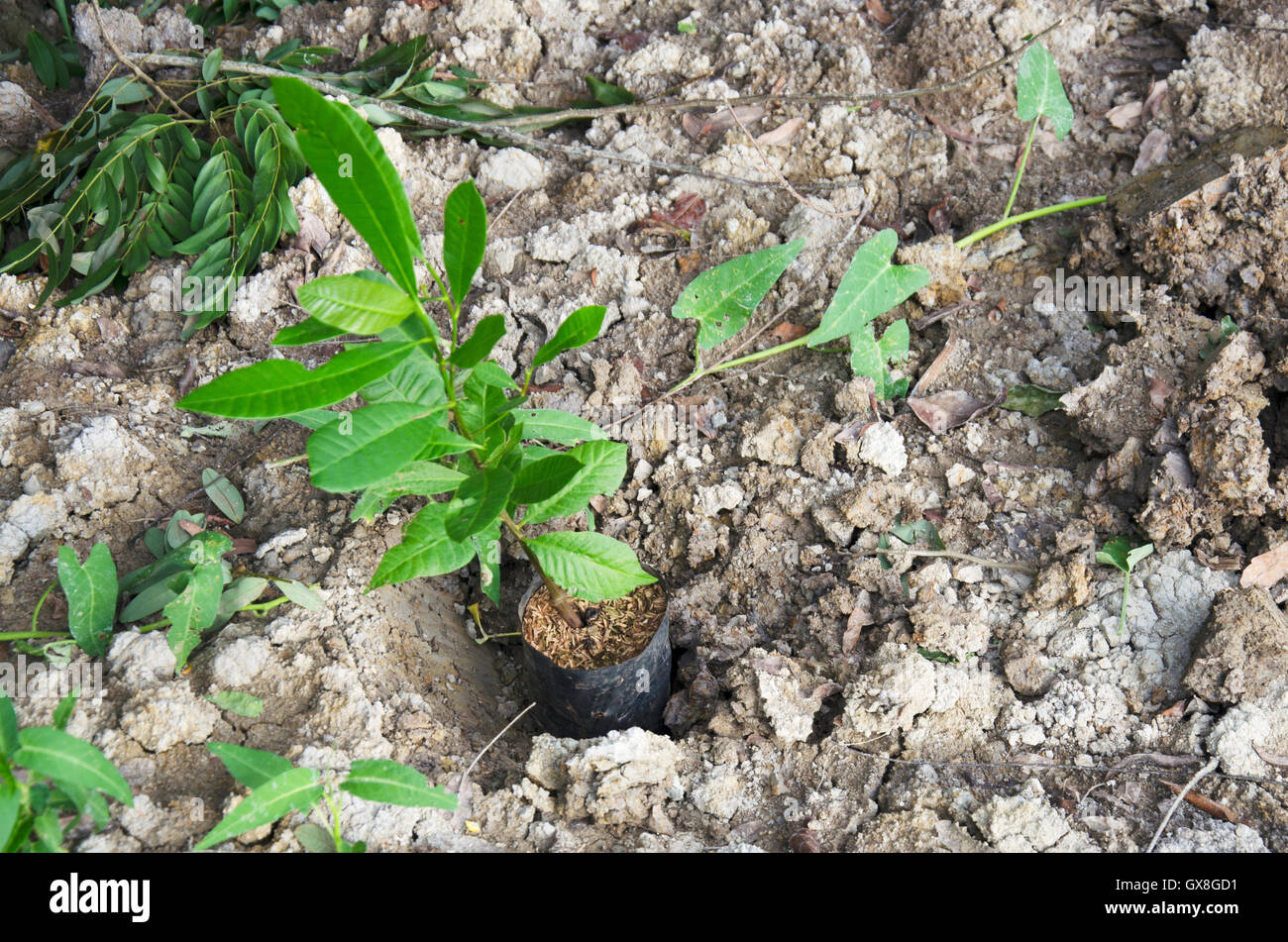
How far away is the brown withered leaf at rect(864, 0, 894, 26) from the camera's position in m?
2.93

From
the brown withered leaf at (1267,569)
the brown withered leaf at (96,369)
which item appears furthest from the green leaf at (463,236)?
the brown withered leaf at (1267,569)

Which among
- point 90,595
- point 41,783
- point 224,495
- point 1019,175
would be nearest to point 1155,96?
point 1019,175

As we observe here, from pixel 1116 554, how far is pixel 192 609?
1.98m

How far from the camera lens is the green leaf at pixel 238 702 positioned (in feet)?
5.90

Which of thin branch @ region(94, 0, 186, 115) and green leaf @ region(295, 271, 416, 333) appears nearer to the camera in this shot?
green leaf @ region(295, 271, 416, 333)

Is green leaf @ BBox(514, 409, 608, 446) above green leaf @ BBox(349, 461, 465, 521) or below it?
below

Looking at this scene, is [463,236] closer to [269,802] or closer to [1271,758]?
[269,802]

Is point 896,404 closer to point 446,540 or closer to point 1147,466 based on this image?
point 1147,466

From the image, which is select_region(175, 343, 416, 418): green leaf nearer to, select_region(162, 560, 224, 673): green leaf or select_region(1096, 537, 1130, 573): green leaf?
select_region(162, 560, 224, 673): green leaf

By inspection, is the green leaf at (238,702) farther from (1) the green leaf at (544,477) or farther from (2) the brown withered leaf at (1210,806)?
(2) the brown withered leaf at (1210,806)

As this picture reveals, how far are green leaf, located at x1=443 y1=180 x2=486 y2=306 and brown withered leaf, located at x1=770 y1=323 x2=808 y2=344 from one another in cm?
122

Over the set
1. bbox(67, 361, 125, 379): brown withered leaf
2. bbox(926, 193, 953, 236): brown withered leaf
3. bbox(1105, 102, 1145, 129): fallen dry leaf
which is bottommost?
bbox(67, 361, 125, 379): brown withered leaf

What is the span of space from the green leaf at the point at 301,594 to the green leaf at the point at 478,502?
0.59 meters

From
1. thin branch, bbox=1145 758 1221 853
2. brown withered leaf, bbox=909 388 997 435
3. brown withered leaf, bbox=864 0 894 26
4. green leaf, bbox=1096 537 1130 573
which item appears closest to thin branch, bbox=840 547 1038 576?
green leaf, bbox=1096 537 1130 573
